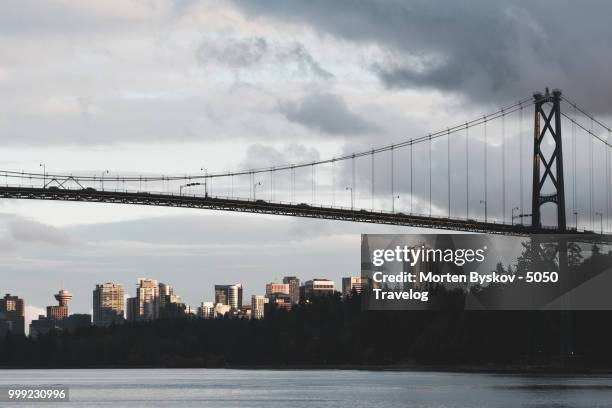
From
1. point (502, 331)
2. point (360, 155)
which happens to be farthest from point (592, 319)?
point (360, 155)

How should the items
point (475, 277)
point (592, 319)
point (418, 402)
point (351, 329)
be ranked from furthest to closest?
point (351, 329)
point (475, 277)
point (592, 319)
point (418, 402)

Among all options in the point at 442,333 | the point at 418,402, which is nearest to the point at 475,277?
the point at 442,333

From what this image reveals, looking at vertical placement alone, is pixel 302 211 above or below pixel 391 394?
above

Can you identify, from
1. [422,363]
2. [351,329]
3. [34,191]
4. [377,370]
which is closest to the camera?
[34,191]

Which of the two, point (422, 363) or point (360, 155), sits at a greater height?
point (360, 155)

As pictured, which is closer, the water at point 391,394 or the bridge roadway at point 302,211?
the water at point 391,394

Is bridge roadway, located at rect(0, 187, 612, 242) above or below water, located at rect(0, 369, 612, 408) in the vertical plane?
above

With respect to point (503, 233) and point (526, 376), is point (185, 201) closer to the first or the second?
point (503, 233)

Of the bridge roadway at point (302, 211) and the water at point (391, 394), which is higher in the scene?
the bridge roadway at point (302, 211)

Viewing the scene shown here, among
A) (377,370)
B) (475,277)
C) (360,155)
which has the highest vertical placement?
(360,155)

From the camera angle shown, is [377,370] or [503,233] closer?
[503,233]

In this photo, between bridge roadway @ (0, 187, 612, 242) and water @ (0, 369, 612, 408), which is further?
bridge roadway @ (0, 187, 612, 242)
